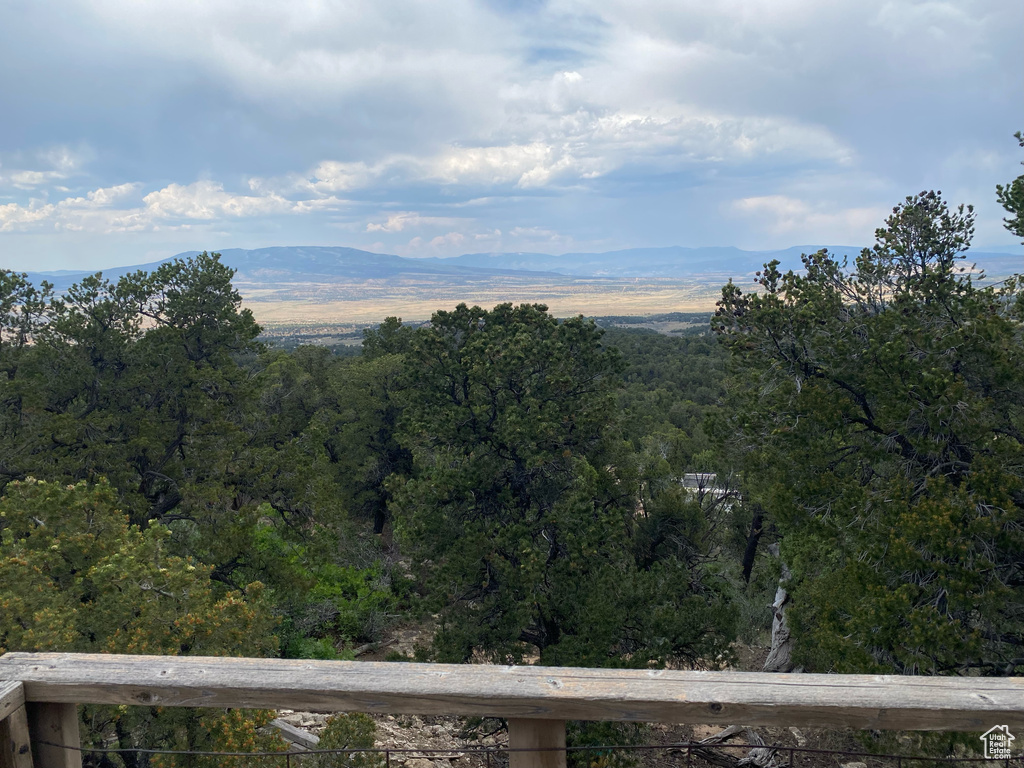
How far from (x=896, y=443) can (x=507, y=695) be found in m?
10.3

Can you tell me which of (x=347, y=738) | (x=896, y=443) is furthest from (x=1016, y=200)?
(x=347, y=738)

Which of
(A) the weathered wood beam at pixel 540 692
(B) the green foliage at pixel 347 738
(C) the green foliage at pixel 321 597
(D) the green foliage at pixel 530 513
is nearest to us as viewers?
(A) the weathered wood beam at pixel 540 692

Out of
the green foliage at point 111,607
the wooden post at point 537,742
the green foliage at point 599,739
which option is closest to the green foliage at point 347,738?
the green foliage at point 111,607

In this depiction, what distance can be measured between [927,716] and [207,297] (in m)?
19.9

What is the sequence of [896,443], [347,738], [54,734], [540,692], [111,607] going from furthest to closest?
1. [896,443]
2. [111,607]
3. [347,738]
4. [54,734]
5. [540,692]

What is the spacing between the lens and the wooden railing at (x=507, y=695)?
2010mm

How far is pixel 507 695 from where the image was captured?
6.72 feet

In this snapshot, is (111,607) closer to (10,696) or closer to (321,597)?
(10,696)

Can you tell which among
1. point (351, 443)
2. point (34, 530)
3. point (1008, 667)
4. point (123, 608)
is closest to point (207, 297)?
point (351, 443)

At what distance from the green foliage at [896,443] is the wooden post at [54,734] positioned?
27.1 ft

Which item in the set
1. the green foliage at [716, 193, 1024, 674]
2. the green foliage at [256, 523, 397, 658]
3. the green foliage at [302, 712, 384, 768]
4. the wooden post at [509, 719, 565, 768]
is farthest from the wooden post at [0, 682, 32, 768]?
the green foliage at [256, 523, 397, 658]

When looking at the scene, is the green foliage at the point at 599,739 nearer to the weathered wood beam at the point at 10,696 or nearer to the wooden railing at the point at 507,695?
the wooden railing at the point at 507,695

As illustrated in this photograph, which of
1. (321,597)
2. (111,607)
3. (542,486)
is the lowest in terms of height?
(321,597)

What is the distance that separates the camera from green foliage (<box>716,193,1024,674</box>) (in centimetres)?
820
